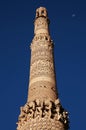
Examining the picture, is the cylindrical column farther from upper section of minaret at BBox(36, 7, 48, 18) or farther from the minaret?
upper section of minaret at BBox(36, 7, 48, 18)

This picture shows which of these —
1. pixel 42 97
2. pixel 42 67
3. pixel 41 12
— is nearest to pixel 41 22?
pixel 41 12

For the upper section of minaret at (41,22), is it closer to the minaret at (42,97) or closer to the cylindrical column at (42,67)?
the cylindrical column at (42,67)

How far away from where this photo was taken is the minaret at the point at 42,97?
1434cm

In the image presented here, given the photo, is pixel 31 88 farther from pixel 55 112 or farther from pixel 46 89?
pixel 55 112

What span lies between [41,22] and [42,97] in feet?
22.3

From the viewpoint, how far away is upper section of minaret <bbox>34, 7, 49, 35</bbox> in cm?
2020

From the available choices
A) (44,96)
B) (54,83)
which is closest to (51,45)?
(54,83)

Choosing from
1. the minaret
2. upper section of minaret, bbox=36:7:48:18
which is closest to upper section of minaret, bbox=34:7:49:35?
upper section of minaret, bbox=36:7:48:18

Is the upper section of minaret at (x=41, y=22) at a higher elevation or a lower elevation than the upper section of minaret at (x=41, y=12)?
lower

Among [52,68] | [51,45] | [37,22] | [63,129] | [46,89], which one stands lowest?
[63,129]

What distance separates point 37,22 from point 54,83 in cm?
564

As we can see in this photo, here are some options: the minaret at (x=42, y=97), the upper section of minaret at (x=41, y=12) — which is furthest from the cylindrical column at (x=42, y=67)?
the upper section of minaret at (x=41, y=12)

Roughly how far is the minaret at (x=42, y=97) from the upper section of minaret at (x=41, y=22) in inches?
28.3

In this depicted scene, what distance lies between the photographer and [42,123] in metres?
14.1
